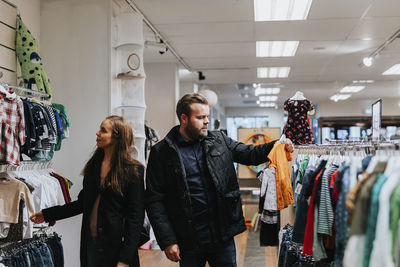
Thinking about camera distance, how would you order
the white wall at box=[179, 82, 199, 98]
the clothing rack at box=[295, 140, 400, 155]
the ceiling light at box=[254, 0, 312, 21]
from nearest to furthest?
the clothing rack at box=[295, 140, 400, 155], the ceiling light at box=[254, 0, 312, 21], the white wall at box=[179, 82, 199, 98]

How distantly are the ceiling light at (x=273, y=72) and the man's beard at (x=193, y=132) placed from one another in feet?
21.7

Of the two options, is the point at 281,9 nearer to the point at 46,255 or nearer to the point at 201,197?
the point at 201,197

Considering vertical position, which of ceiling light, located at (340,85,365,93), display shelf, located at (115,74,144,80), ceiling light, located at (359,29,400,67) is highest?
ceiling light, located at (359,29,400,67)

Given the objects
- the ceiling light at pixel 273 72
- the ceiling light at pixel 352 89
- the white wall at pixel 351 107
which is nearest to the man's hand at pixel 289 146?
the ceiling light at pixel 273 72

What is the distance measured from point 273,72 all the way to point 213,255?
7264 millimetres

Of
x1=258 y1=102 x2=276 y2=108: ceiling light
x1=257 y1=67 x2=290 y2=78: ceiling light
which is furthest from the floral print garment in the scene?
x1=258 y1=102 x2=276 y2=108: ceiling light

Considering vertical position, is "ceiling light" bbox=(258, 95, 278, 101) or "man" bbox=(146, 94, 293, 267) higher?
"ceiling light" bbox=(258, 95, 278, 101)

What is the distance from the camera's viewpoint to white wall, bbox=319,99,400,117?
14445 mm

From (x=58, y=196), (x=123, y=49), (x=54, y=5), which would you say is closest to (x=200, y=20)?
(x=123, y=49)

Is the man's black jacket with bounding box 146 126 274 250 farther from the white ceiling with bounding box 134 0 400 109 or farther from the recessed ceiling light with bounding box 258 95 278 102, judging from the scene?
the recessed ceiling light with bounding box 258 95 278 102

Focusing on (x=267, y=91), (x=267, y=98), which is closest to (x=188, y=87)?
(x=267, y=91)

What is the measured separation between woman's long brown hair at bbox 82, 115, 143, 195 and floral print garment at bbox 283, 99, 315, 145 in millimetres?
2396

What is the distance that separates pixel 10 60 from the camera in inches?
154

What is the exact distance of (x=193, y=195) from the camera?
2.59 meters
